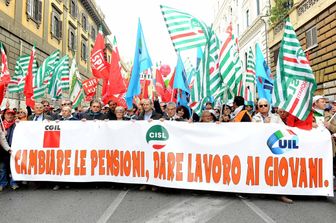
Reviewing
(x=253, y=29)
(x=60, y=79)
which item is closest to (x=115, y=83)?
(x=60, y=79)

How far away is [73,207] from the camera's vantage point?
416 cm

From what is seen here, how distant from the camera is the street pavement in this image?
3.76 meters

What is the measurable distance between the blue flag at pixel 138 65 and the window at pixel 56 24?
15544 millimetres

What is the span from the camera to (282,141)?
15.0ft

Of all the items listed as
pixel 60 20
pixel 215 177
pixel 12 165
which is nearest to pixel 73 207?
pixel 12 165

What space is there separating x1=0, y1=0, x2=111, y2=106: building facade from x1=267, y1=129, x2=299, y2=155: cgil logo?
33.9 feet

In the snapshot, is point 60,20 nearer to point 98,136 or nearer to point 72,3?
point 72,3

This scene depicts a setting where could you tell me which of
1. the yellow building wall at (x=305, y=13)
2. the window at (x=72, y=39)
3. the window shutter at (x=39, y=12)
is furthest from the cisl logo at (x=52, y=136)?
the window at (x=72, y=39)

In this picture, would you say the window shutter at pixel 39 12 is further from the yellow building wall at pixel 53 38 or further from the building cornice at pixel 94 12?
the building cornice at pixel 94 12

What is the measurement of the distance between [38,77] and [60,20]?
14.6 metres

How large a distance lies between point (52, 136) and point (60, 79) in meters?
5.11

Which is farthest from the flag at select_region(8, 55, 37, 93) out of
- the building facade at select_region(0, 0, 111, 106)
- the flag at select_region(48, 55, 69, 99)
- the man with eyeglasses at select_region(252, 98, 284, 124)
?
the man with eyeglasses at select_region(252, 98, 284, 124)

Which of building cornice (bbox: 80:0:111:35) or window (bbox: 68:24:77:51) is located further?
building cornice (bbox: 80:0:111:35)

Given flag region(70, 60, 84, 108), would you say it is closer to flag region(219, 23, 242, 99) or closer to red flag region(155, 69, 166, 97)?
red flag region(155, 69, 166, 97)
